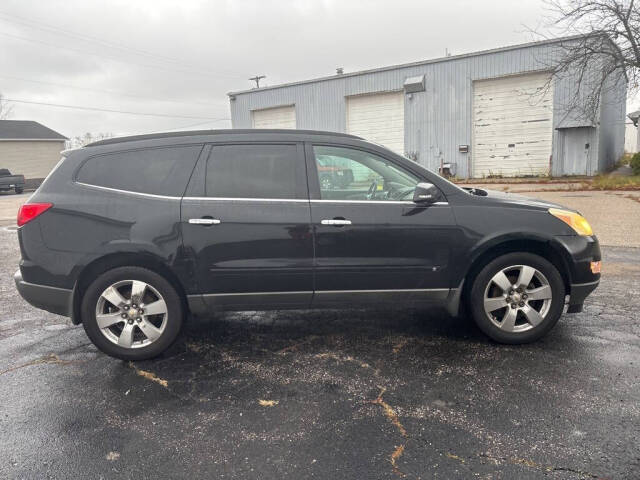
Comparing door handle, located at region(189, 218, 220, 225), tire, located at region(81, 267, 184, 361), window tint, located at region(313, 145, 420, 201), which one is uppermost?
window tint, located at region(313, 145, 420, 201)

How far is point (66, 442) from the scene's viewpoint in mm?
2799

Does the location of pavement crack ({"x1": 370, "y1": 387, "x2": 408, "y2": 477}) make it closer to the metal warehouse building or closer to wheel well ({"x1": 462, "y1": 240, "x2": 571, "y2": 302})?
wheel well ({"x1": 462, "y1": 240, "x2": 571, "y2": 302})

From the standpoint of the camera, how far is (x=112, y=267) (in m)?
3.89

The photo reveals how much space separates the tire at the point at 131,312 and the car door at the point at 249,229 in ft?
0.98

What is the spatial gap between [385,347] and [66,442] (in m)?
2.34

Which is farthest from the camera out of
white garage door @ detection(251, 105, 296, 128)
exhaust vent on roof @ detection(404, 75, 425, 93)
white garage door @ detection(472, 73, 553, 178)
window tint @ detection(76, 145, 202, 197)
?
white garage door @ detection(251, 105, 296, 128)

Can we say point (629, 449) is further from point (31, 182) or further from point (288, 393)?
point (31, 182)

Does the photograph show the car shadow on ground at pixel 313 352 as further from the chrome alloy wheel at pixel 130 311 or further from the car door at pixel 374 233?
the car door at pixel 374 233

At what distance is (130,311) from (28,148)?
46104mm

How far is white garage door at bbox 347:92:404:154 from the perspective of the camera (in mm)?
26062

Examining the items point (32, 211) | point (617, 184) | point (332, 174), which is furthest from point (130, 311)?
point (617, 184)

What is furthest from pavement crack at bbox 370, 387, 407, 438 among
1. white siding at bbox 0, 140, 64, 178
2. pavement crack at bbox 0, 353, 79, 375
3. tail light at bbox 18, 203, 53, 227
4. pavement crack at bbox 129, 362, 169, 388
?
white siding at bbox 0, 140, 64, 178

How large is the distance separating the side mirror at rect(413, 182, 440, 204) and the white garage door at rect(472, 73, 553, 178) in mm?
20556

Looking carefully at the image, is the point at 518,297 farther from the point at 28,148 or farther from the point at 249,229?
the point at 28,148
